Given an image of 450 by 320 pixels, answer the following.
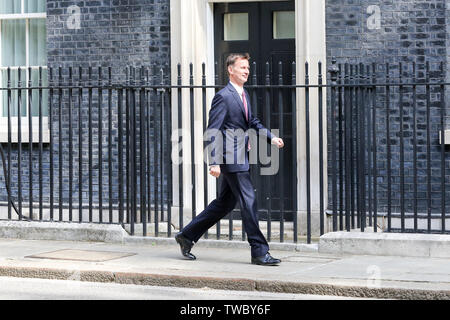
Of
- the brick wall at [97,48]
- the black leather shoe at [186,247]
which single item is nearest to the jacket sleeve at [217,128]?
the black leather shoe at [186,247]

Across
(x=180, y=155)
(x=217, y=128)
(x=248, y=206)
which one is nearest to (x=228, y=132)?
(x=217, y=128)

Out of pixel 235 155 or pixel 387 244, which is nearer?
pixel 235 155

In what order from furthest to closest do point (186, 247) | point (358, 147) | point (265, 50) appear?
1. point (265, 50)
2. point (358, 147)
3. point (186, 247)

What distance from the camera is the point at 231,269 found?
906 cm

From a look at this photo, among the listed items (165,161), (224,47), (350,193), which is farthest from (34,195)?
(350,193)

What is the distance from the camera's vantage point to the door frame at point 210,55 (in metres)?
11.6

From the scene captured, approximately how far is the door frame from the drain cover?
5.71ft

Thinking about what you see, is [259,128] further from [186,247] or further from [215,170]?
[186,247]

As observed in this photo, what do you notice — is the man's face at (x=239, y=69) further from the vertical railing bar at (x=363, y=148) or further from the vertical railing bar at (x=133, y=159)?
the vertical railing bar at (x=133, y=159)

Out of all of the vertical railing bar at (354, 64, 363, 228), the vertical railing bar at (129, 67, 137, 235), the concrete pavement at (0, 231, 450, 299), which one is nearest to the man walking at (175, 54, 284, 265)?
the concrete pavement at (0, 231, 450, 299)

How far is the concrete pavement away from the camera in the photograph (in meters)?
8.18

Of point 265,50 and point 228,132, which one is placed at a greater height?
point 265,50

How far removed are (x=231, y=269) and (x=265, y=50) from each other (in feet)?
12.9

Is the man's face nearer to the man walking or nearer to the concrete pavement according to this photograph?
the man walking
